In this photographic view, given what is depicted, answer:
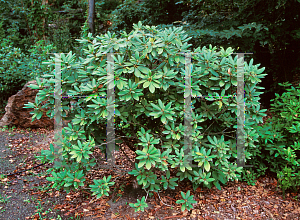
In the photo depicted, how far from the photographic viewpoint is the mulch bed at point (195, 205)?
230 cm

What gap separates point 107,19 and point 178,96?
880cm

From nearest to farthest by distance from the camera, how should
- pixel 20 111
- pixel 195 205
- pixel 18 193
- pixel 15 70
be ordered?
pixel 195 205 → pixel 18 193 → pixel 20 111 → pixel 15 70

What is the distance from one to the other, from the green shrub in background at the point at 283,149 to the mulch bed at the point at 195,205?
0.19 m

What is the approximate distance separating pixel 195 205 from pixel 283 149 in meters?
1.18

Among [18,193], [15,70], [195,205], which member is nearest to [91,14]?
[15,70]

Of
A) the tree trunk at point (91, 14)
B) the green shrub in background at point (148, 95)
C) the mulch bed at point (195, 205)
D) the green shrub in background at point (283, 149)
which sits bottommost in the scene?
the mulch bed at point (195, 205)

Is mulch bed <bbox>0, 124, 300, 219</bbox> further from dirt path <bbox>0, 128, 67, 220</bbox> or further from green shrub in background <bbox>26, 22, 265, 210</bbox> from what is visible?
green shrub in background <bbox>26, 22, 265, 210</bbox>

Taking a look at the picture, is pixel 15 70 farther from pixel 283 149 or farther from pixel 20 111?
pixel 283 149

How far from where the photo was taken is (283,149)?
8.33 ft

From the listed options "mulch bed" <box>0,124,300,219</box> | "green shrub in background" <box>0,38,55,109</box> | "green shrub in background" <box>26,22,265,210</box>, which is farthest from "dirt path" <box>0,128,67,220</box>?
"green shrub in background" <box>0,38,55,109</box>

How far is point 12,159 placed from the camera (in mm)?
3572

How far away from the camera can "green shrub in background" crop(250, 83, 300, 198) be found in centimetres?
246

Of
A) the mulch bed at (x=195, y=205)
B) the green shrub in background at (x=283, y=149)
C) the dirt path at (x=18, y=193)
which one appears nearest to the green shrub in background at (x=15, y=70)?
the dirt path at (x=18, y=193)

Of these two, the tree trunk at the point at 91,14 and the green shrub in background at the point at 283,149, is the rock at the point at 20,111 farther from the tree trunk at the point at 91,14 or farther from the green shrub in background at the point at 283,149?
the green shrub in background at the point at 283,149
